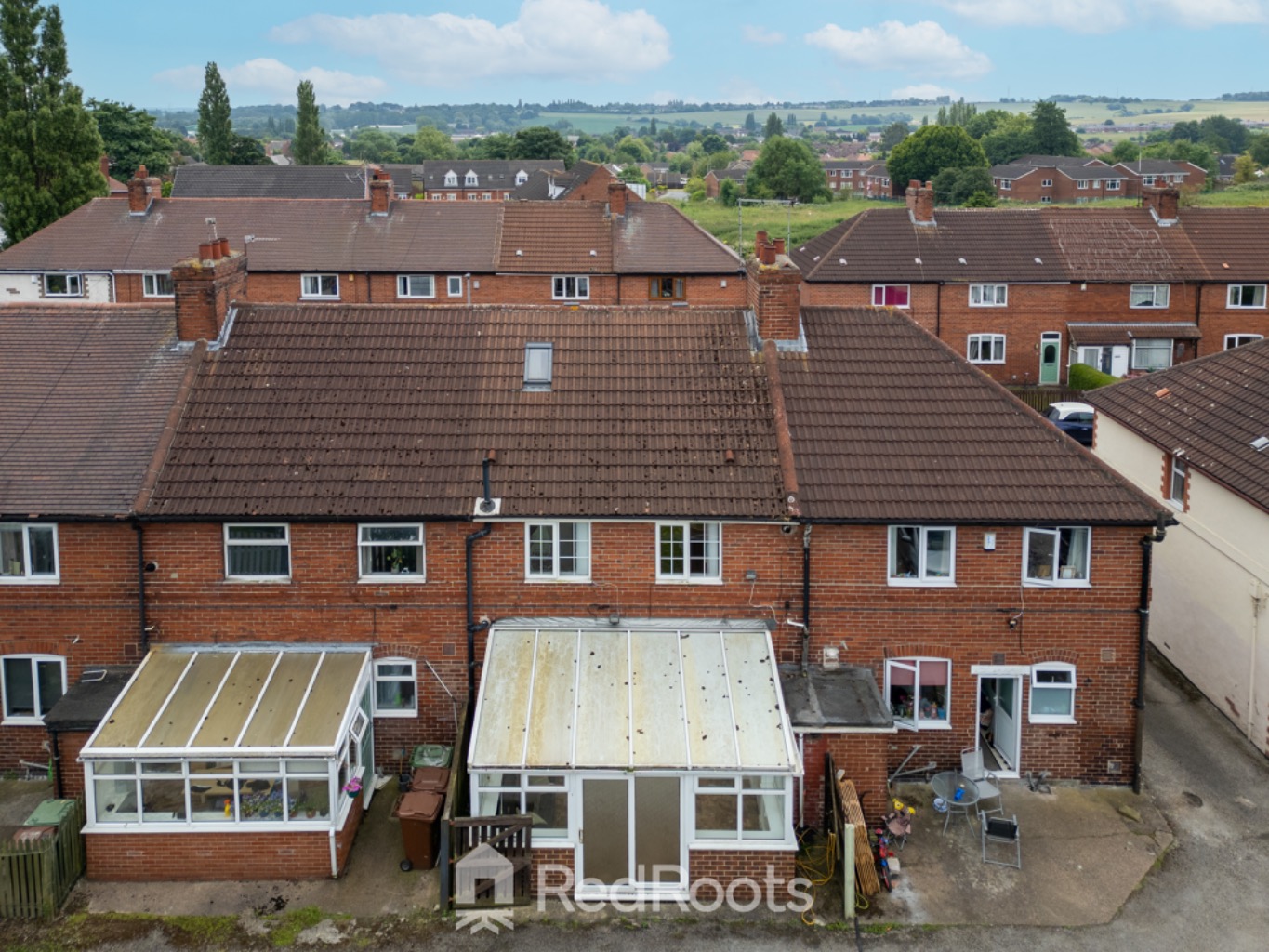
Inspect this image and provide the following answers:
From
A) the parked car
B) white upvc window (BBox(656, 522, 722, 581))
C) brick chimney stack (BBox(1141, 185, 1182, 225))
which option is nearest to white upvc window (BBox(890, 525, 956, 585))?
white upvc window (BBox(656, 522, 722, 581))

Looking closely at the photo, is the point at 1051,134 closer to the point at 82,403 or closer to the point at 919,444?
the point at 919,444

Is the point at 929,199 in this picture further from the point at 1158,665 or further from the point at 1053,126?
the point at 1053,126

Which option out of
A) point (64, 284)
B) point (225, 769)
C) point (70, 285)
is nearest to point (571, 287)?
point (70, 285)

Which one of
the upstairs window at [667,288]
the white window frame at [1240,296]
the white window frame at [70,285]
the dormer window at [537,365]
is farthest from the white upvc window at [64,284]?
the white window frame at [1240,296]

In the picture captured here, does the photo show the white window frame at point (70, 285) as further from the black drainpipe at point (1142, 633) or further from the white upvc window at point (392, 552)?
the black drainpipe at point (1142, 633)

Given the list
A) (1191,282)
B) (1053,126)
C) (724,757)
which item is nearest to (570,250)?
(1191,282)
